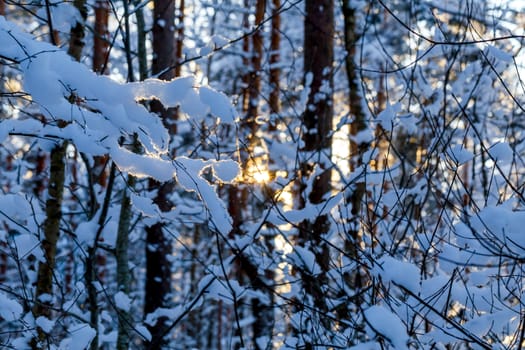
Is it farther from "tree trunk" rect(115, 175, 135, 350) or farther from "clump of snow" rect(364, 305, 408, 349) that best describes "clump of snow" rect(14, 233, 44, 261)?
"clump of snow" rect(364, 305, 408, 349)

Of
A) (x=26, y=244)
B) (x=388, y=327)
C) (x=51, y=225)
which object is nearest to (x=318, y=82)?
(x=51, y=225)

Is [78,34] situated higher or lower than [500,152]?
higher

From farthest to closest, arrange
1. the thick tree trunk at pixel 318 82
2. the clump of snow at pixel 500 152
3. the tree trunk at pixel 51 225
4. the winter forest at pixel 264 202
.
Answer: the thick tree trunk at pixel 318 82 < the tree trunk at pixel 51 225 < the clump of snow at pixel 500 152 < the winter forest at pixel 264 202

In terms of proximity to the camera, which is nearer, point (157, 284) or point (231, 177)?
point (231, 177)

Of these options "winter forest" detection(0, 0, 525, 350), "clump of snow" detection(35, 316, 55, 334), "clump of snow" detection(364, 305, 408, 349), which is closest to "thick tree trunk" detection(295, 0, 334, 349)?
"winter forest" detection(0, 0, 525, 350)

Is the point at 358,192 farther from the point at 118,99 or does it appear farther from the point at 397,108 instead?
the point at 118,99

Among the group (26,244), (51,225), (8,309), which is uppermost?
(51,225)

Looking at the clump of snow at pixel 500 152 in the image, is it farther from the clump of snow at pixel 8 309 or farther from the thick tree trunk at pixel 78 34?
the thick tree trunk at pixel 78 34

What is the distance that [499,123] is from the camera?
22.8 ft

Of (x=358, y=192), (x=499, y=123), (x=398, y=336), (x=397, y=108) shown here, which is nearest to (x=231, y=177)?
(x=398, y=336)

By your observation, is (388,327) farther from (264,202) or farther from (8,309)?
(264,202)

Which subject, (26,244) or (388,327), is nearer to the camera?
(388,327)

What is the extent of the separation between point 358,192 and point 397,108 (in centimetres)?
141

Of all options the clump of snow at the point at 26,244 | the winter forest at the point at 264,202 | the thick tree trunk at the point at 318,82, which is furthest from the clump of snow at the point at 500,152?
the thick tree trunk at the point at 318,82
